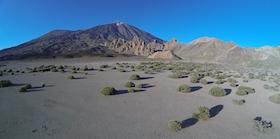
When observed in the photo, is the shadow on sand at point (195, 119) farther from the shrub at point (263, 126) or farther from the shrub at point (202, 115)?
the shrub at point (263, 126)

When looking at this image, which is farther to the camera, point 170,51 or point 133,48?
A: point 133,48

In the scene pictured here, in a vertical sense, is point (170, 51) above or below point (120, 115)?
above

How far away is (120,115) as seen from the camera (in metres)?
9.68

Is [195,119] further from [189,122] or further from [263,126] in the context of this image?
[263,126]

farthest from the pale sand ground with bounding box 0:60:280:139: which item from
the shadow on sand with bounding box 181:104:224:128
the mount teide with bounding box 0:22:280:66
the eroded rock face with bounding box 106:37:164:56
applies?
the eroded rock face with bounding box 106:37:164:56

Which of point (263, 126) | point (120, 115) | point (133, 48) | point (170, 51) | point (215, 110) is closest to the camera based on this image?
point (263, 126)

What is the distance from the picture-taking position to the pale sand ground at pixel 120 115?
7.59 m

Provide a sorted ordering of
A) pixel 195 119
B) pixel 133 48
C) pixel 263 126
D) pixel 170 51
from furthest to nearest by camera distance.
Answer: pixel 133 48, pixel 170 51, pixel 195 119, pixel 263 126

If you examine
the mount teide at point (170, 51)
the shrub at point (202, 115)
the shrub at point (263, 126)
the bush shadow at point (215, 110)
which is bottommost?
the shrub at point (263, 126)

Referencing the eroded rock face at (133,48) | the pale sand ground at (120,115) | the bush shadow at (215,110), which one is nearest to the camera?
the pale sand ground at (120,115)

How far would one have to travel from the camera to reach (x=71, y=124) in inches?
325

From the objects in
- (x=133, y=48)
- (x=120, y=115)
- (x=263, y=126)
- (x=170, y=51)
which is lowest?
(x=263, y=126)

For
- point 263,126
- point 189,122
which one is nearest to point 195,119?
point 189,122

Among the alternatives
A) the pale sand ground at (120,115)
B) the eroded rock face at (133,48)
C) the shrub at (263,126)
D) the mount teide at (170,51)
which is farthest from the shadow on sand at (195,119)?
the eroded rock face at (133,48)
